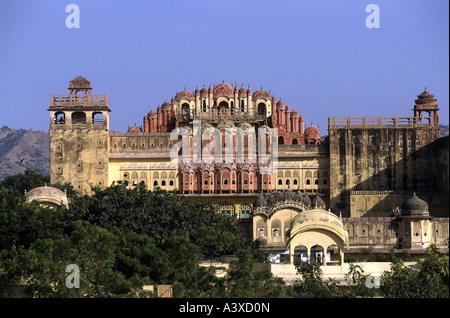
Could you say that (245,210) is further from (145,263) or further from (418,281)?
(418,281)

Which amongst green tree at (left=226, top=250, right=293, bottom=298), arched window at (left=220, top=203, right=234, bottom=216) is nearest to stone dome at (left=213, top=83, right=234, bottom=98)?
arched window at (left=220, top=203, right=234, bottom=216)

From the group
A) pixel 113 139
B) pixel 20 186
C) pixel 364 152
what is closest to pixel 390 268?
pixel 364 152

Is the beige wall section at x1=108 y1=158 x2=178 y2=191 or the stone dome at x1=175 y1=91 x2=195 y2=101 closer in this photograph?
the beige wall section at x1=108 y1=158 x2=178 y2=191

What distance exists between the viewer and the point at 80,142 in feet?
264

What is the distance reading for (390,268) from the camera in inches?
1892

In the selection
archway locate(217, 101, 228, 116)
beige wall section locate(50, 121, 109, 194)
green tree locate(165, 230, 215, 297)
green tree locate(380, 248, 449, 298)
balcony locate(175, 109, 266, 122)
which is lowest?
green tree locate(380, 248, 449, 298)

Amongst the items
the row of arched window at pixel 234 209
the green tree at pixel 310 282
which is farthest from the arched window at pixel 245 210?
the green tree at pixel 310 282

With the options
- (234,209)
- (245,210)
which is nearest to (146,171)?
(234,209)

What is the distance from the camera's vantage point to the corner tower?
79.9m

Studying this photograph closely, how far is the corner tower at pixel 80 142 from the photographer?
79875 millimetres

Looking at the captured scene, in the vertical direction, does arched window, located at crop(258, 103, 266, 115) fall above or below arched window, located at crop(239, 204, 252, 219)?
above

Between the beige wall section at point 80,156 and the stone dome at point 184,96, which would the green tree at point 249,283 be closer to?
the beige wall section at point 80,156

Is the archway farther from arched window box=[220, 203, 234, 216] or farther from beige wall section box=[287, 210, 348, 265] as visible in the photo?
beige wall section box=[287, 210, 348, 265]
